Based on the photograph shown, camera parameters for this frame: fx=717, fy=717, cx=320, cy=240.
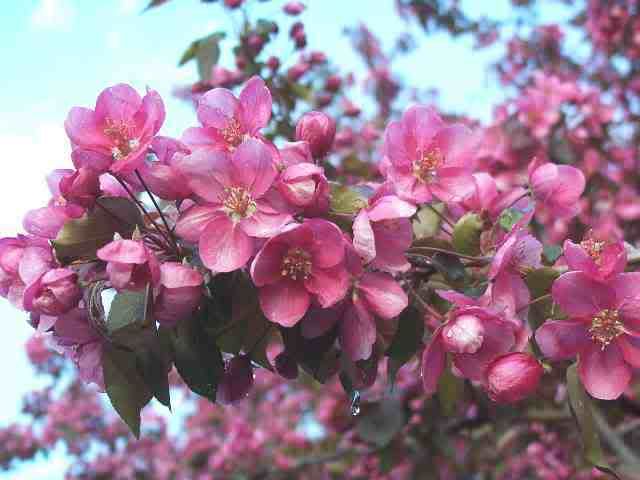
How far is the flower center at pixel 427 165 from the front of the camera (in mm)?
1249

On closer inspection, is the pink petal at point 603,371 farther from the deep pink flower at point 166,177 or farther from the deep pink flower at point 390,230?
the deep pink flower at point 166,177

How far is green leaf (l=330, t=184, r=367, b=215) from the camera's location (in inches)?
42.7

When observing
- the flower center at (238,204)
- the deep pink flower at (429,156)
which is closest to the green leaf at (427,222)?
the deep pink flower at (429,156)

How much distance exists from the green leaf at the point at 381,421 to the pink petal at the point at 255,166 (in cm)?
165

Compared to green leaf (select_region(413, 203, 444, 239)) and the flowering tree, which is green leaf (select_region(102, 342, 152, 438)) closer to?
the flowering tree

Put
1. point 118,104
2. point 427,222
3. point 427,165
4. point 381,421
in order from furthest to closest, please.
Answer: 1. point 381,421
2. point 427,222
3. point 427,165
4. point 118,104

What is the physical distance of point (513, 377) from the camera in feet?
3.34

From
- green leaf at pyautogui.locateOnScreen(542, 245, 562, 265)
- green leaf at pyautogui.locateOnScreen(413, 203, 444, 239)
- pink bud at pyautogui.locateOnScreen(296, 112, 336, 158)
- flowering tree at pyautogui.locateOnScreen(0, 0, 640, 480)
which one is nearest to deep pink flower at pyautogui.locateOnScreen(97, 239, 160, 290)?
flowering tree at pyautogui.locateOnScreen(0, 0, 640, 480)

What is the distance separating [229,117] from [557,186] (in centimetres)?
69

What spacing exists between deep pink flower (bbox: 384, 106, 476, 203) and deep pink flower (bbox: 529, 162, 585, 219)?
0.62 ft

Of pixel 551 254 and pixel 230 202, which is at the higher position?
pixel 230 202

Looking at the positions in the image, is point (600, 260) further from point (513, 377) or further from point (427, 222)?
point (427, 222)

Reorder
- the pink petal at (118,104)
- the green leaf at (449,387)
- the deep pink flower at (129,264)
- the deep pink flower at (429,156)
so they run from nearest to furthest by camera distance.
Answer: the deep pink flower at (129,264) → the pink petal at (118,104) → the deep pink flower at (429,156) → the green leaf at (449,387)

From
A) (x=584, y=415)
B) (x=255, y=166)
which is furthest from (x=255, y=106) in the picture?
(x=584, y=415)
